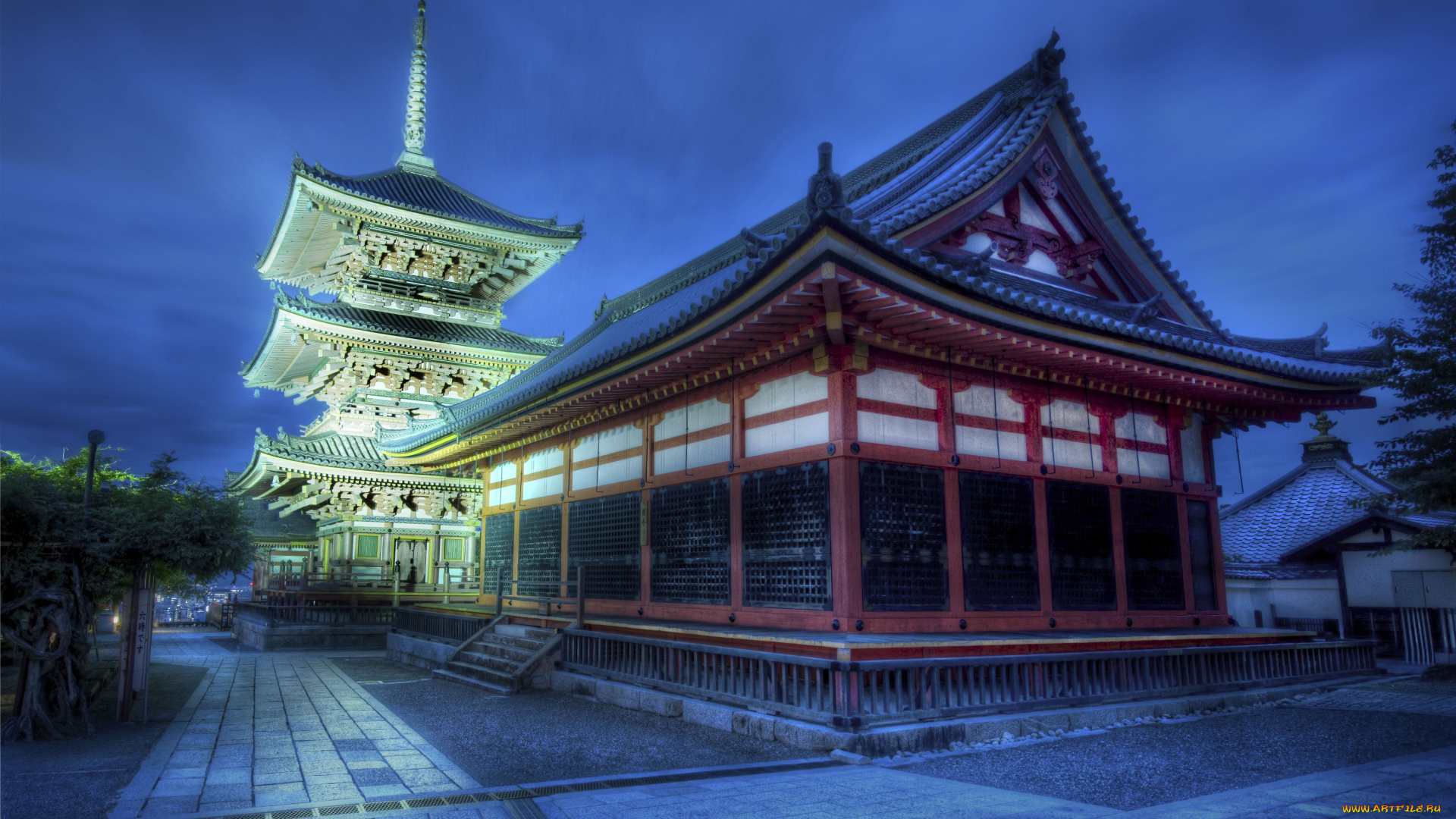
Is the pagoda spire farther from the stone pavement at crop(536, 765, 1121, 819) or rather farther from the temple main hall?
the stone pavement at crop(536, 765, 1121, 819)

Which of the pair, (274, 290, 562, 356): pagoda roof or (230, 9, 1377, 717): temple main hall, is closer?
(230, 9, 1377, 717): temple main hall

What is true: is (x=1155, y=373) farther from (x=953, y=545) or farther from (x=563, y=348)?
(x=563, y=348)

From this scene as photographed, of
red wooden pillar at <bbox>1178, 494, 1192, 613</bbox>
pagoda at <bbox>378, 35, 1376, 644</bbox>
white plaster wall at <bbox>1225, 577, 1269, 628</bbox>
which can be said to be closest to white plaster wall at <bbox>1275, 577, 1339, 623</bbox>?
white plaster wall at <bbox>1225, 577, 1269, 628</bbox>

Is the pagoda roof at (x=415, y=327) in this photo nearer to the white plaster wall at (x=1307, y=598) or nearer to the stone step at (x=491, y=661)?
the stone step at (x=491, y=661)

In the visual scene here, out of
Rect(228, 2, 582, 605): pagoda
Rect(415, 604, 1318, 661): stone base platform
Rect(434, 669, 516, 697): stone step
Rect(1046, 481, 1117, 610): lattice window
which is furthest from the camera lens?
Rect(228, 2, 582, 605): pagoda

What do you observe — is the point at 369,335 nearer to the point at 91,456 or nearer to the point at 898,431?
the point at 91,456

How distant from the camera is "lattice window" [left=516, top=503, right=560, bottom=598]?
1688 centimetres

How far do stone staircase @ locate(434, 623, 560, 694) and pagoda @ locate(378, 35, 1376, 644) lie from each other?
2.86 feet

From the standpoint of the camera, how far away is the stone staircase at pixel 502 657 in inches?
512

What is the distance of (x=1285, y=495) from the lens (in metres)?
23.8

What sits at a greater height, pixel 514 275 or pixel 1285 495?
pixel 514 275

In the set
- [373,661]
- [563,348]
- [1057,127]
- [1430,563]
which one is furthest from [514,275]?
[1430,563]

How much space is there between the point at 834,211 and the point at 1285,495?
72.3ft

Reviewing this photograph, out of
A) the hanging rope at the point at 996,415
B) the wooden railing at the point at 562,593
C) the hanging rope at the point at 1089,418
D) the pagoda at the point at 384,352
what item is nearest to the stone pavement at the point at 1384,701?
the hanging rope at the point at 1089,418
